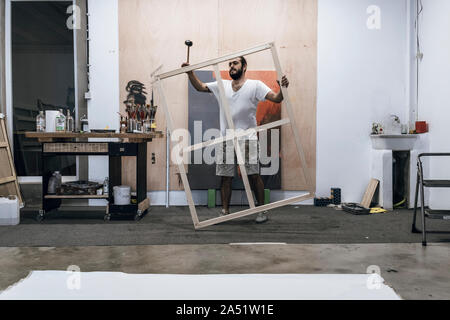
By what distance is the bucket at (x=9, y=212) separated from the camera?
3.87 m

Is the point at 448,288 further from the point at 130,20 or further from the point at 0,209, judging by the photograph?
the point at 130,20

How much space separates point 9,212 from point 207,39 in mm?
2933

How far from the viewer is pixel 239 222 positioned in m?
4.01

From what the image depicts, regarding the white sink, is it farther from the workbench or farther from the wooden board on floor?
the workbench

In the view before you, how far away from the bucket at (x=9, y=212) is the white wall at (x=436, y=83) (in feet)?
14.5

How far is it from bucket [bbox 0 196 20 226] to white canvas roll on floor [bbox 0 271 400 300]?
172cm

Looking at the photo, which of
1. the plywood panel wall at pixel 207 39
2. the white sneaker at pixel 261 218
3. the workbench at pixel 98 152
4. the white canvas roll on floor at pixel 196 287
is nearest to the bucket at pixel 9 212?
the workbench at pixel 98 152

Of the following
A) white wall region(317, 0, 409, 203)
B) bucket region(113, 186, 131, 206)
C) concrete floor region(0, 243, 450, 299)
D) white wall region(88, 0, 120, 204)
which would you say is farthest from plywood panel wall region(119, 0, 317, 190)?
concrete floor region(0, 243, 450, 299)

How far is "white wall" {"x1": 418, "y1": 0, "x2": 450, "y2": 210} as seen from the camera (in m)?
4.34

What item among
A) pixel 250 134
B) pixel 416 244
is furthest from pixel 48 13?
pixel 416 244

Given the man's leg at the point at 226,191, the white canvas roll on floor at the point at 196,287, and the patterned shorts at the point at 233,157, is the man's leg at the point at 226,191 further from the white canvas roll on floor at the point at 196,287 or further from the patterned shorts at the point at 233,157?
the white canvas roll on floor at the point at 196,287

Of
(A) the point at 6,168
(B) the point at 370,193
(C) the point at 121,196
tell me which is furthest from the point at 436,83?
(A) the point at 6,168
